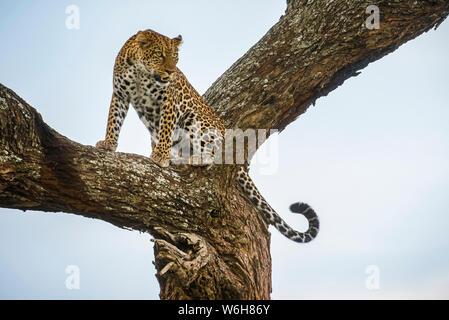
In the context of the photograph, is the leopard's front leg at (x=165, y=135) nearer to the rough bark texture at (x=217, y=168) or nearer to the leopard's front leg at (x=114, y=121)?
the leopard's front leg at (x=114, y=121)

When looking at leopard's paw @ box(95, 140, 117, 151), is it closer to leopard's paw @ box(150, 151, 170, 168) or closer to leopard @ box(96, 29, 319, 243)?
leopard @ box(96, 29, 319, 243)

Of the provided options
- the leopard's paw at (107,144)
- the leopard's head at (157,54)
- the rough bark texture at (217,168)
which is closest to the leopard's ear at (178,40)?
the leopard's head at (157,54)

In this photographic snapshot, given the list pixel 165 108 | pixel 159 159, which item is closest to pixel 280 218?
pixel 159 159

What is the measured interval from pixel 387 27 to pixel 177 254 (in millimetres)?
4452

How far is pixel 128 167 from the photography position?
19.2ft

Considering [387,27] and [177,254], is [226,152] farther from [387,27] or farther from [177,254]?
[387,27]

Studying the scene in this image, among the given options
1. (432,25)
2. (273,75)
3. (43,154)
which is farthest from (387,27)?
(43,154)

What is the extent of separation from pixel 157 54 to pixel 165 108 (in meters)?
0.93

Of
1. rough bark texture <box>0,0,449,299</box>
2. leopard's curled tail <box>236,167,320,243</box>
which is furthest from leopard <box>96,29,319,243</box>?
rough bark texture <box>0,0,449,299</box>

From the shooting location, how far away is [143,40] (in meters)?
8.03

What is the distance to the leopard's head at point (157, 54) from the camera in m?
7.77

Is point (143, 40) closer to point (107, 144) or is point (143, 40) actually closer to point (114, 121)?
point (114, 121)

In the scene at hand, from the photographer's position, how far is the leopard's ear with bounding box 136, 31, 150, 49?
7.99 meters

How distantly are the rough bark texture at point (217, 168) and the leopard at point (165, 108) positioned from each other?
35cm
